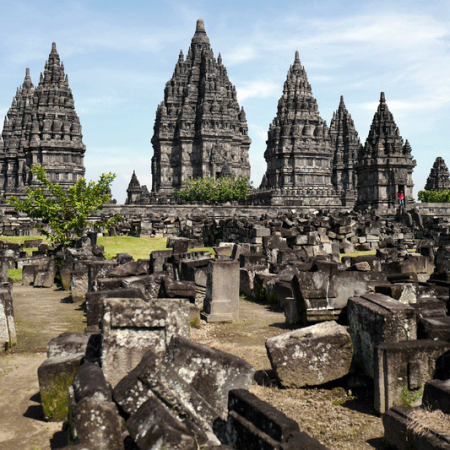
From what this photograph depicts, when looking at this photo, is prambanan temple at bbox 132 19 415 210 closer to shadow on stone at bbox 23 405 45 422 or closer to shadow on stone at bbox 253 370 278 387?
shadow on stone at bbox 253 370 278 387

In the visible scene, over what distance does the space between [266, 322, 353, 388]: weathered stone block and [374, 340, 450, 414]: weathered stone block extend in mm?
634

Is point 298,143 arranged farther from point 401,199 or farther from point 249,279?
point 249,279

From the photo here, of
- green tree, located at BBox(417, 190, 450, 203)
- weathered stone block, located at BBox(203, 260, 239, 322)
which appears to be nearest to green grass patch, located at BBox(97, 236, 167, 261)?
weathered stone block, located at BBox(203, 260, 239, 322)

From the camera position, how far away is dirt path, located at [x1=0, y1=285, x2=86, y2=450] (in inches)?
168

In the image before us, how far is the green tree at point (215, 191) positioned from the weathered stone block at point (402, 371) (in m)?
51.9

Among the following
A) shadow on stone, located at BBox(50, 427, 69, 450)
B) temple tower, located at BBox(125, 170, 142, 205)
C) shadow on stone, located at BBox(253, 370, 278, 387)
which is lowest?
shadow on stone, located at BBox(50, 427, 69, 450)

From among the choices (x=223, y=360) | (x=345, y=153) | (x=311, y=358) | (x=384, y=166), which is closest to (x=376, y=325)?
(x=311, y=358)

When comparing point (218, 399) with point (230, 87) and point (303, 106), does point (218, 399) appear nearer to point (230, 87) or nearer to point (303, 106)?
point (303, 106)

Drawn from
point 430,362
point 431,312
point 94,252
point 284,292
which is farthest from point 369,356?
point 94,252

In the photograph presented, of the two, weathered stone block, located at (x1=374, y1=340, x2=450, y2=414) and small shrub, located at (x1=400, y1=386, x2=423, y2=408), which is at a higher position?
weathered stone block, located at (x1=374, y1=340, x2=450, y2=414)

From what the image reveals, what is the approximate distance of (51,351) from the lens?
529 centimetres

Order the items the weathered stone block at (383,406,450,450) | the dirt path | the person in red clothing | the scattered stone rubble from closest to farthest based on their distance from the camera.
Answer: the weathered stone block at (383,406,450,450), the scattered stone rubble, the dirt path, the person in red clothing

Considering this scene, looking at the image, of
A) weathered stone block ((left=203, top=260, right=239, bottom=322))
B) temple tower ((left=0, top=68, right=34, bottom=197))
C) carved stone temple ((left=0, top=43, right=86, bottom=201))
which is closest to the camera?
weathered stone block ((left=203, top=260, right=239, bottom=322))

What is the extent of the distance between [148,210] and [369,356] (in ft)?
114
